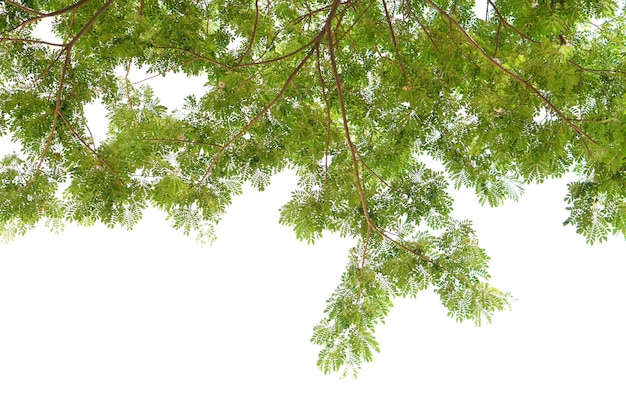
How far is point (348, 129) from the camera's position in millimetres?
2785

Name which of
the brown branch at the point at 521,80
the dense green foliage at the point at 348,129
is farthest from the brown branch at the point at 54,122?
the brown branch at the point at 521,80

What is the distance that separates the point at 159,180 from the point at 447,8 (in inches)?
87.9

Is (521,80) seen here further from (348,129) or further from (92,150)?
(92,150)

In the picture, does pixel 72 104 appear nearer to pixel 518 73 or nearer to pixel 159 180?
pixel 159 180

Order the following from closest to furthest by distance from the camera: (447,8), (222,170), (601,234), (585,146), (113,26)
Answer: (585,146) < (601,234) < (113,26) < (222,170) < (447,8)

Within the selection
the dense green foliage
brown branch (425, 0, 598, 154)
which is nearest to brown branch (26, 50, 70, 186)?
the dense green foliage

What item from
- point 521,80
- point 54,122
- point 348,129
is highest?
point 348,129

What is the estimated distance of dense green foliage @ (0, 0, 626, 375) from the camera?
2664 millimetres

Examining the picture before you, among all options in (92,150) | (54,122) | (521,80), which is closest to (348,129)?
(521,80)

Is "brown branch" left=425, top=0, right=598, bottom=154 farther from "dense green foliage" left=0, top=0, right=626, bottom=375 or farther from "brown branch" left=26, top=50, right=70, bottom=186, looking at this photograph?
"brown branch" left=26, top=50, right=70, bottom=186

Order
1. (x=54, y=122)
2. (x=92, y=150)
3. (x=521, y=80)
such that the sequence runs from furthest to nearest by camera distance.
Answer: (x=92, y=150) < (x=54, y=122) < (x=521, y=80)

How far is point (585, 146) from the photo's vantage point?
2480mm

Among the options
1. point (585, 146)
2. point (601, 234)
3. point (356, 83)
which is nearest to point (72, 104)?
point (356, 83)

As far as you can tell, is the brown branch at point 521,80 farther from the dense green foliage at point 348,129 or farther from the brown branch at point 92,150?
the brown branch at point 92,150
